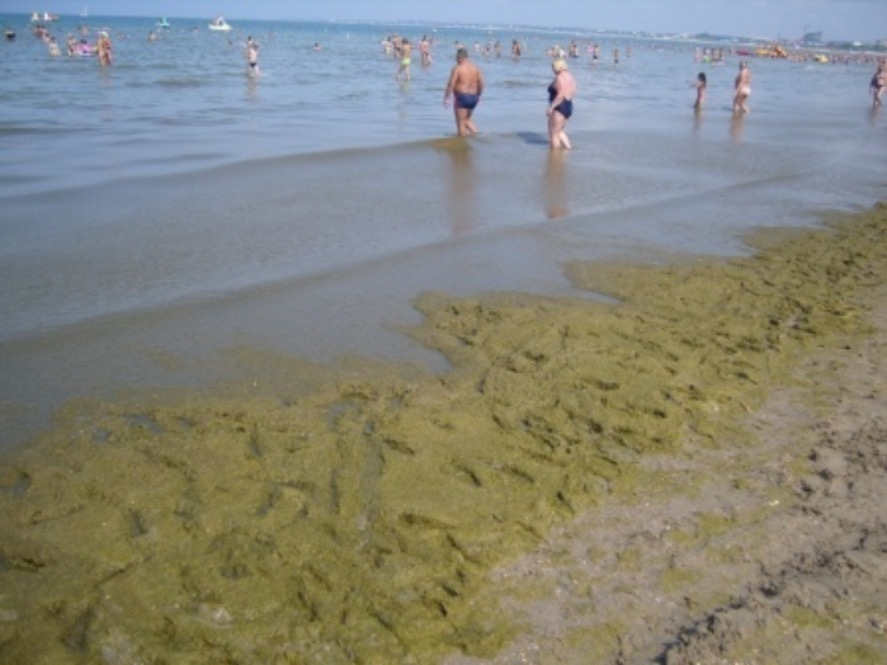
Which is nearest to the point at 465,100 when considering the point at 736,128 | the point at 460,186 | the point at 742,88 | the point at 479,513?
the point at 460,186

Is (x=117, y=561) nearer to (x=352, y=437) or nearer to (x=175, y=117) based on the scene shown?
(x=352, y=437)

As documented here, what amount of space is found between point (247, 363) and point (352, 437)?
1262 millimetres

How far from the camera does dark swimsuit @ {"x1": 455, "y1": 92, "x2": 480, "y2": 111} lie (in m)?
14.8

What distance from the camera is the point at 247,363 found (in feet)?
16.1

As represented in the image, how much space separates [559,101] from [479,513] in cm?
1136

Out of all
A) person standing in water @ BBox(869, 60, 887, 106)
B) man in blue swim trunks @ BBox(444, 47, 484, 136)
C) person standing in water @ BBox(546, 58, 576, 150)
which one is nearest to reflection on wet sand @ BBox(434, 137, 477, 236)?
man in blue swim trunks @ BBox(444, 47, 484, 136)

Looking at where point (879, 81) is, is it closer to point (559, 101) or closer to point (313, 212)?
point (559, 101)

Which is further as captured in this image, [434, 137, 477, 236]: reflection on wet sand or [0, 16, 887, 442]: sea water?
[434, 137, 477, 236]: reflection on wet sand

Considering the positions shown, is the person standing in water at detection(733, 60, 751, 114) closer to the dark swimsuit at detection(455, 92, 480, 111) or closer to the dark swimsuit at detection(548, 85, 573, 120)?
the dark swimsuit at detection(548, 85, 573, 120)

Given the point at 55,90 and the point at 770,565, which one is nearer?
the point at 770,565

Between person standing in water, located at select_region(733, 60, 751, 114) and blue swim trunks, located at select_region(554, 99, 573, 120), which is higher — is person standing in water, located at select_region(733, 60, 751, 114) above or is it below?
above

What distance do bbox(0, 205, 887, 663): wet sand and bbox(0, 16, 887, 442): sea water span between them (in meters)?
0.72

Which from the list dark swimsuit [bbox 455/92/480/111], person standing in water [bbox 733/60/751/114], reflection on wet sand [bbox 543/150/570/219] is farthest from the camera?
person standing in water [bbox 733/60/751/114]

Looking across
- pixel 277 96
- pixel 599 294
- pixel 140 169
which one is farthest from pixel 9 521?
pixel 277 96
